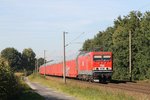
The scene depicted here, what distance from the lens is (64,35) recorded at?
174ft

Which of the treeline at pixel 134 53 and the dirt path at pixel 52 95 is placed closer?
the dirt path at pixel 52 95

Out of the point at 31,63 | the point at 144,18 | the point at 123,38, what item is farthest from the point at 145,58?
the point at 31,63

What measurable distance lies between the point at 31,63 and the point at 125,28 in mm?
96365

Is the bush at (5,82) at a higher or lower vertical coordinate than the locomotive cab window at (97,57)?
lower

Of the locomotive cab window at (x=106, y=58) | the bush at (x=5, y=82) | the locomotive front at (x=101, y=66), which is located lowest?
the bush at (x=5, y=82)

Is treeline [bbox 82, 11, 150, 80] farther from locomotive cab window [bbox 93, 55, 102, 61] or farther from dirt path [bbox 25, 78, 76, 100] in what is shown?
dirt path [bbox 25, 78, 76, 100]

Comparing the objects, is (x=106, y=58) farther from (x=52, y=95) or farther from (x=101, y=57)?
(x=52, y=95)

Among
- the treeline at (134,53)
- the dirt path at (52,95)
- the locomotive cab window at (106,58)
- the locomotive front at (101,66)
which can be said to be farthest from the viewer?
the treeline at (134,53)

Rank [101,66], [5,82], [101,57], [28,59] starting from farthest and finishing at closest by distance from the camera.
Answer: [28,59] < [101,57] < [101,66] < [5,82]

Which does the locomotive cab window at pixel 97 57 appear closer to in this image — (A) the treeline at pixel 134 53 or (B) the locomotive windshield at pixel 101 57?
(B) the locomotive windshield at pixel 101 57

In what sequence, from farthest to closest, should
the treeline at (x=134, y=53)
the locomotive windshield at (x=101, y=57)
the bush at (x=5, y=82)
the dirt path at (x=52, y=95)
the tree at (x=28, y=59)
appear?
the tree at (x=28, y=59) → the treeline at (x=134, y=53) → the locomotive windshield at (x=101, y=57) → the dirt path at (x=52, y=95) → the bush at (x=5, y=82)

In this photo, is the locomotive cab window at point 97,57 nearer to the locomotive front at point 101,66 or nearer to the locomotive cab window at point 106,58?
the locomotive front at point 101,66

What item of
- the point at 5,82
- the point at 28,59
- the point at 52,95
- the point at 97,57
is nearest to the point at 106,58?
the point at 97,57

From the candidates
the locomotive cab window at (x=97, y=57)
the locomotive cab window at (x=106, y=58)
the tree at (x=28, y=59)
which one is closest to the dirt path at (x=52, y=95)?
the locomotive cab window at (x=97, y=57)
